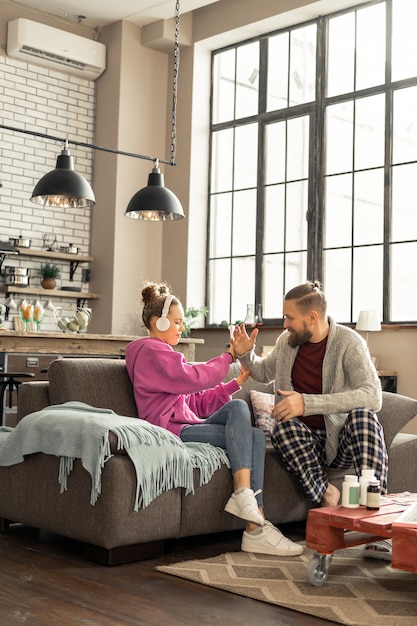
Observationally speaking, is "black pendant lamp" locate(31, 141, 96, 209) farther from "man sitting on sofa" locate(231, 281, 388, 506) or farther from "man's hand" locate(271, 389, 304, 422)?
"man's hand" locate(271, 389, 304, 422)

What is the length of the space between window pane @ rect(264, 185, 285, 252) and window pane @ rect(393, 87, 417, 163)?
1258 millimetres

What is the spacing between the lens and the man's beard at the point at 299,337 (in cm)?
382

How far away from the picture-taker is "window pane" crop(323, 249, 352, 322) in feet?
23.8

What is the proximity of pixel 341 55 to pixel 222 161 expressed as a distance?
163cm

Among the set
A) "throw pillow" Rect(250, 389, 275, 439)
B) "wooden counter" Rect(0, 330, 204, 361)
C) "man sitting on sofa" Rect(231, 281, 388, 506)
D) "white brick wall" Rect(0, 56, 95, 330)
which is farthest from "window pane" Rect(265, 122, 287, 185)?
"man sitting on sofa" Rect(231, 281, 388, 506)

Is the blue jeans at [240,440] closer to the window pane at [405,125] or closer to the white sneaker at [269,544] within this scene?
the white sneaker at [269,544]

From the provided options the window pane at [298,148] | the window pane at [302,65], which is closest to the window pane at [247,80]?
the window pane at [302,65]

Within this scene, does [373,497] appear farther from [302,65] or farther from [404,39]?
[302,65]

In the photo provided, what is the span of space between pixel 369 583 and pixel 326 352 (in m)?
1.12

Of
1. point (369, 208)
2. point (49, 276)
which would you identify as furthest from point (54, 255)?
point (369, 208)

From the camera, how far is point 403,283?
6863 mm

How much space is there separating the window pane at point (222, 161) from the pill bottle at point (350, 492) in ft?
18.7

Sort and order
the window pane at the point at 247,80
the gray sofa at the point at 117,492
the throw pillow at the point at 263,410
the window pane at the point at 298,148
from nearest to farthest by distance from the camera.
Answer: the gray sofa at the point at 117,492
the throw pillow at the point at 263,410
the window pane at the point at 298,148
the window pane at the point at 247,80

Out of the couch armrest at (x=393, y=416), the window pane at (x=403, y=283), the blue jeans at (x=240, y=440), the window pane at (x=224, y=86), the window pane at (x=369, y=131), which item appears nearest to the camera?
the blue jeans at (x=240, y=440)
